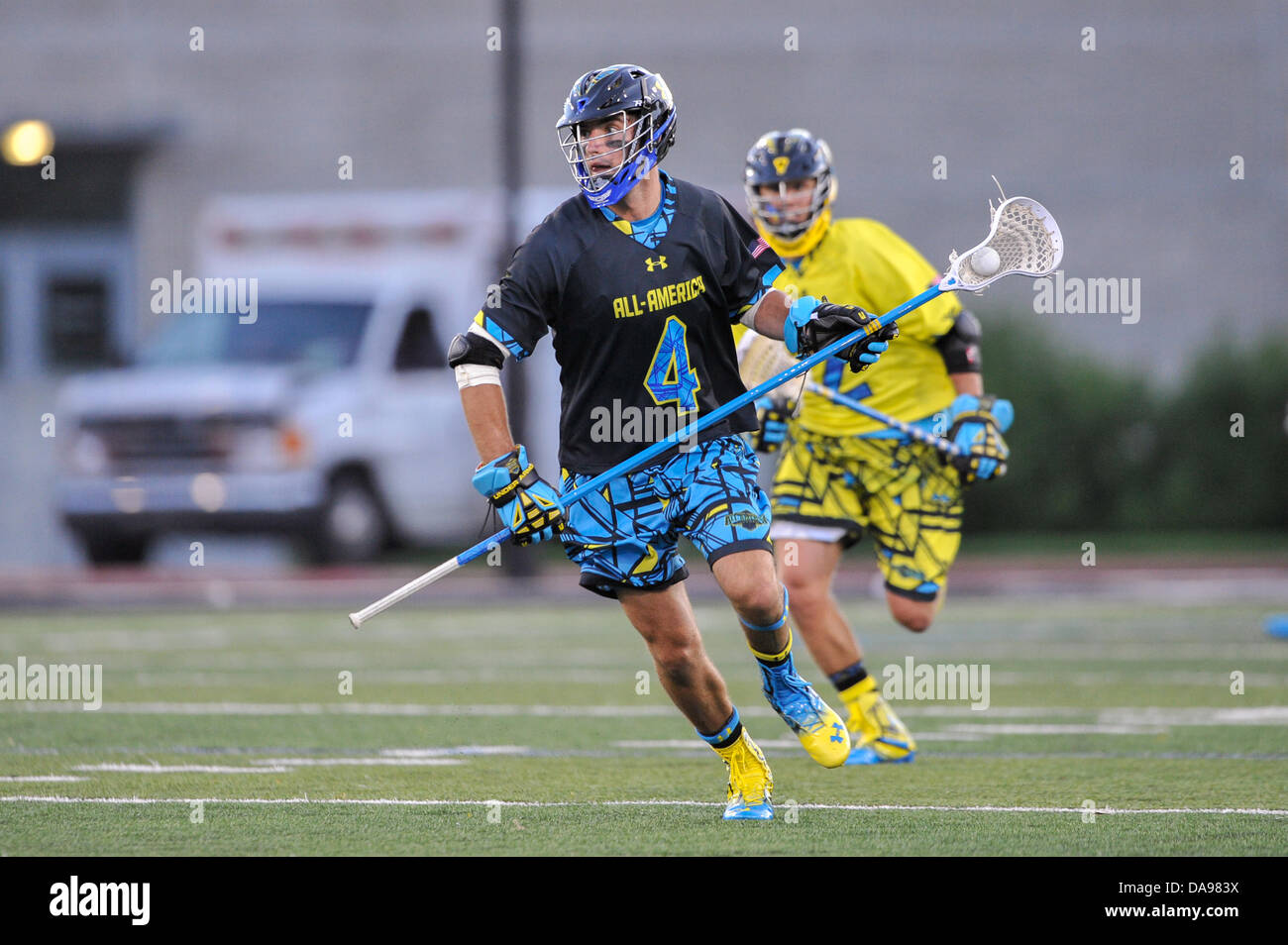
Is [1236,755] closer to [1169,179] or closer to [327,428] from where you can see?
[327,428]

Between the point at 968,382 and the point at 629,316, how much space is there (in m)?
2.39

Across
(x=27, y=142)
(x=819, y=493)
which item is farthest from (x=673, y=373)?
(x=27, y=142)

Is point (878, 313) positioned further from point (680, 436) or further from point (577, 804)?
point (577, 804)

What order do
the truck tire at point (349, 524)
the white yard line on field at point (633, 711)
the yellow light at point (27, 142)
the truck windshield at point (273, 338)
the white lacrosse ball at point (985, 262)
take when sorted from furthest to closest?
the yellow light at point (27, 142) → the truck tire at point (349, 524) → the truck windshield at point (273, 338) → the white yard line on field at point (633, 711) → the white lacrosse ball at point (985, 262)

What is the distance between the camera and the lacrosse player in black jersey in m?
6.25

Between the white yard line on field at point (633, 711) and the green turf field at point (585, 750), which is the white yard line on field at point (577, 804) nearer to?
the green turf field at point (585, 750)

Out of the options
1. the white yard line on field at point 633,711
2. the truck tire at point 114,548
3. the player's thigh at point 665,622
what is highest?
the player's thigh at point 665,622

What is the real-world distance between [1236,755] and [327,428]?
11.2m

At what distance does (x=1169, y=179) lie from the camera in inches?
962

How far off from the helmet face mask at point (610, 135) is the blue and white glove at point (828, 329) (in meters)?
0.65

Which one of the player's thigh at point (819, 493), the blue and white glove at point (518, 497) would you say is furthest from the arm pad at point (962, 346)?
the blue and white glove at point (518, 497)

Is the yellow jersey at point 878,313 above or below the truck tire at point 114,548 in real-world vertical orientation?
above

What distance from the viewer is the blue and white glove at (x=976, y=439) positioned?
8.06 m
